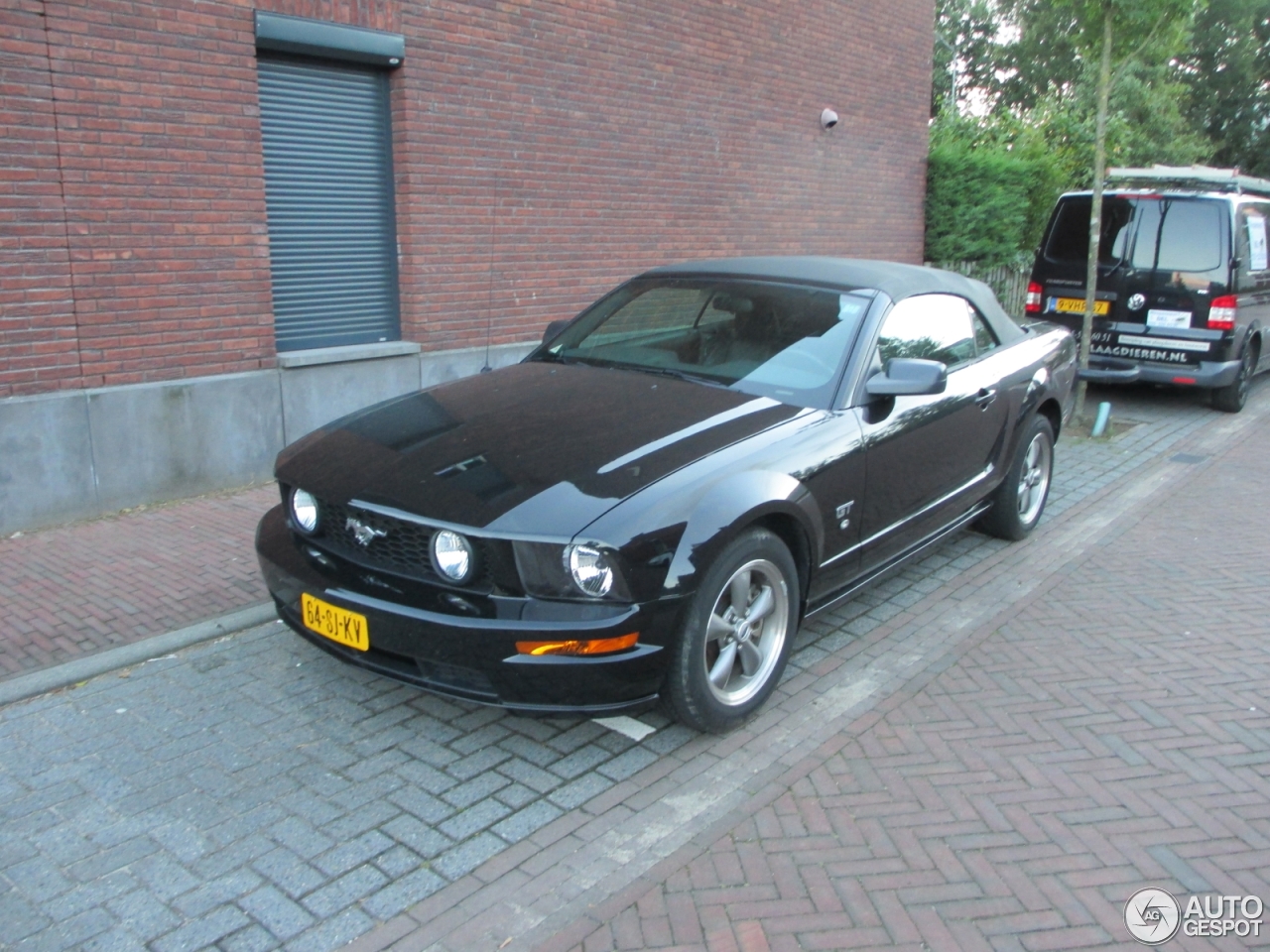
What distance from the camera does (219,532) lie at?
6102 mm

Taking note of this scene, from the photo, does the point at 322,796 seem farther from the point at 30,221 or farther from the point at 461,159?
the point at 461,159

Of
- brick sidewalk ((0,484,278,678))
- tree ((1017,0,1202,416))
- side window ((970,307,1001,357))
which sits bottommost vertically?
brick sidewalk ((0,484,278,678))

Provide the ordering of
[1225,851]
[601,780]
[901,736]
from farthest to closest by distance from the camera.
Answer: [901,736] → [601,780] → [1225,851]

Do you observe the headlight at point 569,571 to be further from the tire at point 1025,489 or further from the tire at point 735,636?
the tire at point 1025,489

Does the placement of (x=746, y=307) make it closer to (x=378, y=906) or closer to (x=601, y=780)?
(x=601, y=780)

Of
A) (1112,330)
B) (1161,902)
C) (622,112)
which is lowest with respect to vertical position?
(1161,902)

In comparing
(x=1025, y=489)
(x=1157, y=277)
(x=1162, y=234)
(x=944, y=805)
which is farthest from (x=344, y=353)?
(x=1162, y=234)

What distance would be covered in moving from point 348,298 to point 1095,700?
19.3ft

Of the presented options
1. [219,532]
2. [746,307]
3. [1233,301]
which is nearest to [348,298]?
[219,532]

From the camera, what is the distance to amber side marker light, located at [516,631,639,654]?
3350 mm

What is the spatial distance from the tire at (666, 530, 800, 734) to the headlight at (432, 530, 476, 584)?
0.74 m

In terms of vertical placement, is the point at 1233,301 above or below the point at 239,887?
above

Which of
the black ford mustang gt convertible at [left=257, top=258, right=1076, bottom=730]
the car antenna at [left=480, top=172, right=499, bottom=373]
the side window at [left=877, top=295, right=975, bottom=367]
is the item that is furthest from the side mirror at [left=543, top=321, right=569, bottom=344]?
the car antenna at [left=480, top=172, right=499, bottom=373]

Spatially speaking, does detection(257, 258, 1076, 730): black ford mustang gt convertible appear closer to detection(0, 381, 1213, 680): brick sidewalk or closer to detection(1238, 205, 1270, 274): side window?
detection(0, 381, 1213, 680): brick sidewalk
